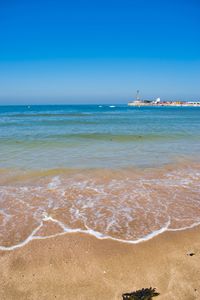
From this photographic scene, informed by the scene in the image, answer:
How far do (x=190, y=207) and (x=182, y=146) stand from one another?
871 cm

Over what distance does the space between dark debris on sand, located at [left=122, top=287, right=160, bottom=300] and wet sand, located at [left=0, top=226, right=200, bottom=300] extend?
0.07 metres

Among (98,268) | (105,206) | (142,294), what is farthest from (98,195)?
(142,294)

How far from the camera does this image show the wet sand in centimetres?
305

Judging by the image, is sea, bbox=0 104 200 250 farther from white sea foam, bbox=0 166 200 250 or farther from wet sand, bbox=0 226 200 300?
wet sand, bbox=0 226 200 300

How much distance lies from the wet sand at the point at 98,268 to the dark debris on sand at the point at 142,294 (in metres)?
0.07

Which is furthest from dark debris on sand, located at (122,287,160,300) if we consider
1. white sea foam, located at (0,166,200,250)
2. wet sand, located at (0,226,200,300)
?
white sea foam, located at (0,166,200,250)

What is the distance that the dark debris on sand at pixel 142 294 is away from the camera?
2887 mm

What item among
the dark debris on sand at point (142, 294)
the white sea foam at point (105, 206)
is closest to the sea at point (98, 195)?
the white sea foam at point (105, 206)

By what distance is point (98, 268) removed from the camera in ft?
11.4

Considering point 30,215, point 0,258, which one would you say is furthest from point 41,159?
point 0,258

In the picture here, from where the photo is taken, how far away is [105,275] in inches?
131

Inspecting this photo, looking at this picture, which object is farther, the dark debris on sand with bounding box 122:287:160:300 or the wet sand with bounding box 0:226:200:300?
the wet sand with bounding box 0:226:200:300

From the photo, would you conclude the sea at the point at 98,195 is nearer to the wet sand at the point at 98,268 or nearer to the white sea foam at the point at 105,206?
the white sea foam at the point at 105,206

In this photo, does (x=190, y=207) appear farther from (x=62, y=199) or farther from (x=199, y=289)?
(x=62, y=199)
